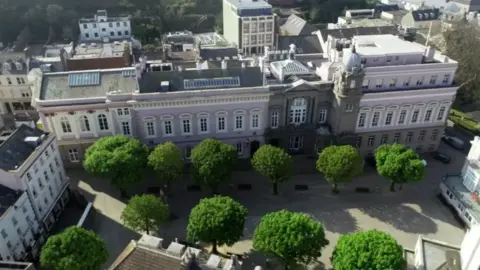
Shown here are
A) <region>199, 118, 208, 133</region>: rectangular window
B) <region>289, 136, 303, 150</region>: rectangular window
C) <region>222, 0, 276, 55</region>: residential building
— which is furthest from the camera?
<region>222, 0, 276, 55</region>: residential building

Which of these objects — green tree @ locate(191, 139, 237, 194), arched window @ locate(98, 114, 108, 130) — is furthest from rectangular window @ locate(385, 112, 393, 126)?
arched window @ locate(98, 114, 108, 130)

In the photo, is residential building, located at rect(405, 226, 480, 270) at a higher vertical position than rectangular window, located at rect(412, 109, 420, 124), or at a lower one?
lower

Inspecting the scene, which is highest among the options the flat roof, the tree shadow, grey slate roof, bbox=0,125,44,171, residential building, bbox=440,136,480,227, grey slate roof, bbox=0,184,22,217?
the flat roof

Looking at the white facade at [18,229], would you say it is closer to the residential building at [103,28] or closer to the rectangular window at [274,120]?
the rectangular window at [274,120]

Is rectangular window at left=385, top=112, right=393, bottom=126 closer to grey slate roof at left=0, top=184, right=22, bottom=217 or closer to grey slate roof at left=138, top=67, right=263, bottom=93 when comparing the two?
grey slate roof at left=138, top=67, right=263, bottom=93

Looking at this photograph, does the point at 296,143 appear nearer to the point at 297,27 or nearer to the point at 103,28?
the point at 297,27

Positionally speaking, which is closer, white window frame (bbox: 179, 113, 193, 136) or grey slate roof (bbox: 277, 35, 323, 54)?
white window frame (bbox: 179, 113, 193, 136)

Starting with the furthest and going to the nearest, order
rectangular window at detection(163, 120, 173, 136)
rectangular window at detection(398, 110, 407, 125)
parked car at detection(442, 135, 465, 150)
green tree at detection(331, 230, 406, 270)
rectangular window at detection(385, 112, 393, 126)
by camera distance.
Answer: parked car at detection(442, 135, 465, 150)
rectangular window at detection(398, 110, 407, 125)
rectangular window at detection(385, 112, 393, 126)
rectangular window at detection(163, 120, 173, 136)
green tree at detection(331, 230, 406, 270)
